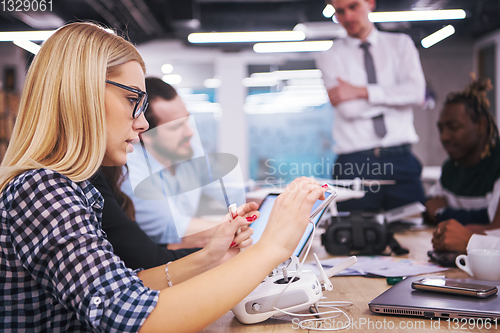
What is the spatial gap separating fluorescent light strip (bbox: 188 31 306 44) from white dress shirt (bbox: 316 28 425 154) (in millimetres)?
2962

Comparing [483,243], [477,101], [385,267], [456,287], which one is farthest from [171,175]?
[477,101]

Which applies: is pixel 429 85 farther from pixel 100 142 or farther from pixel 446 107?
pixel 100 142

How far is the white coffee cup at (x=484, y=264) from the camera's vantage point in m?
0.95

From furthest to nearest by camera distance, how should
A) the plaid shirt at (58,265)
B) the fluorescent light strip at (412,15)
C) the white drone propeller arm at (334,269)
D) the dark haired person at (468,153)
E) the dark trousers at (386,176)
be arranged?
the fluorescent light strip at (412,15)
the dark trousers at (386,176)
the dark haired person at (468,153)
the white drone propeller arm at (334,269)
the plaid shirt at (58,265)

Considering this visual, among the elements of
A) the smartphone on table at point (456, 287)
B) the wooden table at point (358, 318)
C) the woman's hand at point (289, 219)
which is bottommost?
the wooden table at point (358, 318)

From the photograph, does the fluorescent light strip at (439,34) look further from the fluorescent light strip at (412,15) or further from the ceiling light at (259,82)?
the ceiling light at (259,82)

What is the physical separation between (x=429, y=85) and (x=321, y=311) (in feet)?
21.5

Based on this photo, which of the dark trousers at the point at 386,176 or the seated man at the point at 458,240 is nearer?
the seated man at the point at 458,240

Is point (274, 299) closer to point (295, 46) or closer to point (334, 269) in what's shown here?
point (334, 269)

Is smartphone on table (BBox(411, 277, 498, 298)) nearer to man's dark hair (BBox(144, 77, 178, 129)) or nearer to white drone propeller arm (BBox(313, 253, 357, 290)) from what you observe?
white drone propeller arm (BBox(313, 253, 357, 290))

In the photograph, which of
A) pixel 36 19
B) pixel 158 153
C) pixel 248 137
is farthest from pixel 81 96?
pixel 248 137

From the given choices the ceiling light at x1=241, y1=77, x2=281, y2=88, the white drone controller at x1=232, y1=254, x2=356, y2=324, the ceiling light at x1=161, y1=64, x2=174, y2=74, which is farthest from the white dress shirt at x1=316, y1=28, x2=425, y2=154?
the ceiling light at x1=161, y1=64, x2=174, y2=74

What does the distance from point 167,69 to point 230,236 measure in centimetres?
631


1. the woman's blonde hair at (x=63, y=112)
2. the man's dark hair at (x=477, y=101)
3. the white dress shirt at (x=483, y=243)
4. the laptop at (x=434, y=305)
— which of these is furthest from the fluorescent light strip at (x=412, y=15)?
the woman's blonde hair at (x=63, y=112)
